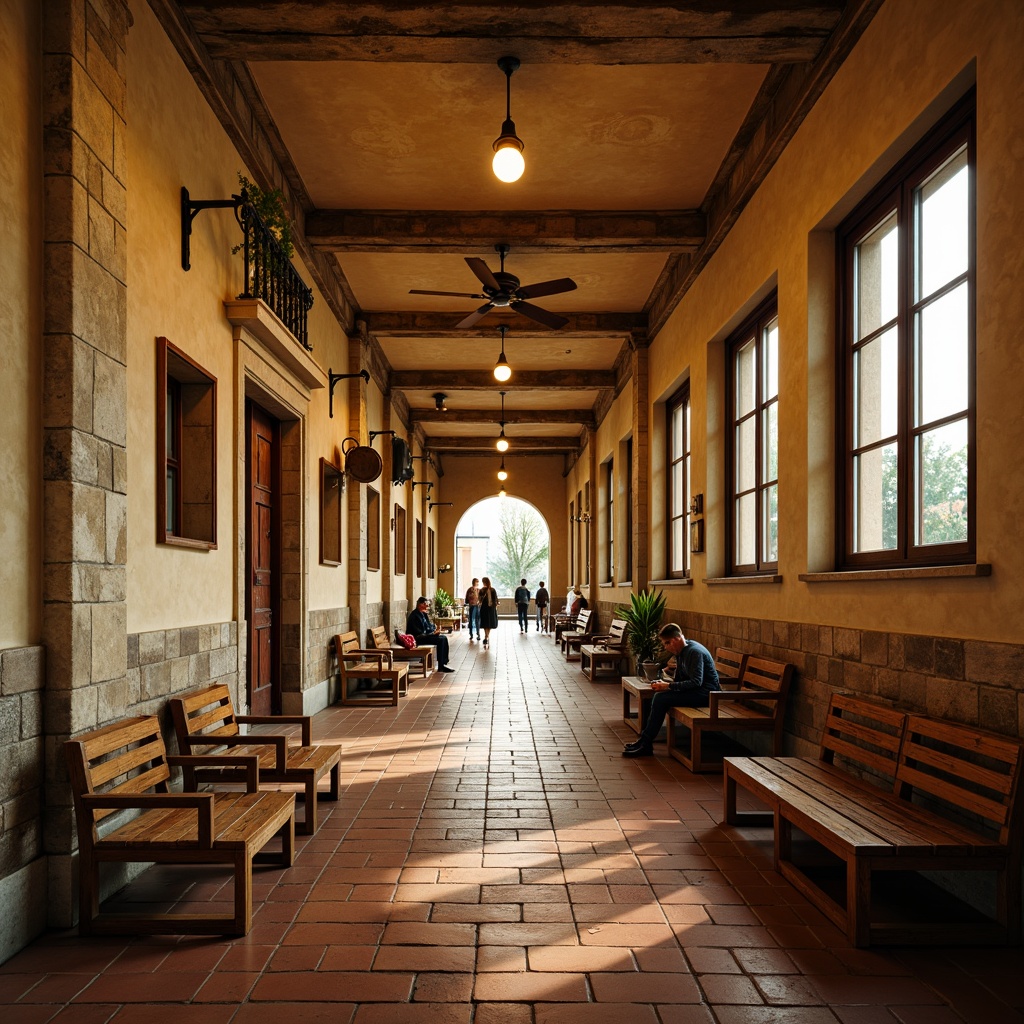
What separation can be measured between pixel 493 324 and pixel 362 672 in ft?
14.1

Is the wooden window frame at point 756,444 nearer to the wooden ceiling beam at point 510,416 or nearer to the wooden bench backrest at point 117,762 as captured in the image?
the wooden bench backrest at point 117,762

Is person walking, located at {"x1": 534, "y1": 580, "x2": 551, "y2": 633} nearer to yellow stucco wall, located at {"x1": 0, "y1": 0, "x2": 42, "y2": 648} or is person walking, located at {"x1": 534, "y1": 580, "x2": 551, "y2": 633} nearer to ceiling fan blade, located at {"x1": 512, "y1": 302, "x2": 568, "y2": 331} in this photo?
ceiling fan blade, located at {"x1": 512, "y1": 302, "x2": 568, "y2": 331}

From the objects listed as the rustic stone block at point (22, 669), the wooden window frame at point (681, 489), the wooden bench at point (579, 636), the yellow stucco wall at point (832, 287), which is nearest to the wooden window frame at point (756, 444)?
the yellow stucco wall at point (832, 287)

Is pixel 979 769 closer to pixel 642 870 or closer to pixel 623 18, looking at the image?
pixel 642 870

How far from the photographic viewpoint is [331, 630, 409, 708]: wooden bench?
8.63 meters

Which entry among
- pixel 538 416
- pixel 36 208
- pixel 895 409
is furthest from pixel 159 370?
pixel 538 416

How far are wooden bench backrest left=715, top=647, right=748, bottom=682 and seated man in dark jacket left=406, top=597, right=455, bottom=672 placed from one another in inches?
221

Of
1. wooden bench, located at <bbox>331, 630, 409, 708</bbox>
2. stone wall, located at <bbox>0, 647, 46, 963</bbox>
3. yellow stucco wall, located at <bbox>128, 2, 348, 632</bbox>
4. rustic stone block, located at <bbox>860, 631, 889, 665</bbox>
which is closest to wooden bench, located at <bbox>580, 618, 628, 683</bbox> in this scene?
wooden bench, located at <bbox>331, 630, 409, 708</bbox>

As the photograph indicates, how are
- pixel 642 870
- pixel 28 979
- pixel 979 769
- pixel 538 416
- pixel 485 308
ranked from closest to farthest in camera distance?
pixel 28 979 < pixel 979 769 < pixel 642 870 < pixel 485 308 < pixel 538 416

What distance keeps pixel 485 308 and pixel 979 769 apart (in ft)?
19.6

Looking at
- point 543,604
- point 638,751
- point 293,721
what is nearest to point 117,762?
point 293,721

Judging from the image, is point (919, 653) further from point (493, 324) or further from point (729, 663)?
point (493, 324)

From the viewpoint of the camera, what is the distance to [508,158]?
4.87 metres

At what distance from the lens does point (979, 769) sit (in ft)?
9.68
